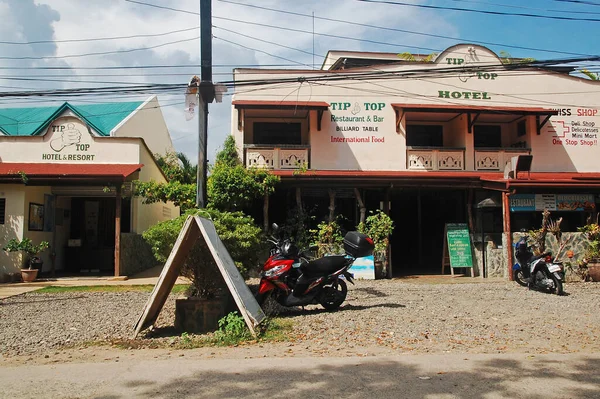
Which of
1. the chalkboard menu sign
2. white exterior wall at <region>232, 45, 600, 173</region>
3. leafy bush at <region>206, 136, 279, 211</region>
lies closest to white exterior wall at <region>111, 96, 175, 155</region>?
white exterior wall at <region>232, 45, 600, 173</region>

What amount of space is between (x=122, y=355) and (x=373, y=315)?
161 inches

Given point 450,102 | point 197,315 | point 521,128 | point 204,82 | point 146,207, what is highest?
point 450,102

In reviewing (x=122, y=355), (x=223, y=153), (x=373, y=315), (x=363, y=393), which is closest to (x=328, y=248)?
(x=223, y=153)

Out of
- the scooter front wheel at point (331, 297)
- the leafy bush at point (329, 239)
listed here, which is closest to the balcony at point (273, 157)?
the leafy bush at point (329, 239)

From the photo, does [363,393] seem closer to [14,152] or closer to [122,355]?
[122,355]

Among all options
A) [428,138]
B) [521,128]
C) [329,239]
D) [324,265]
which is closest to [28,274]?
[329,239]

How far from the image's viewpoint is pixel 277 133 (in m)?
18.4

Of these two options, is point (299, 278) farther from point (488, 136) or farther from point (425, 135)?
point (488, 136)

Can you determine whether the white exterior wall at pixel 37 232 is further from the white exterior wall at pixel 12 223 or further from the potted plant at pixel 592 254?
the potted plant at pixel 592 254

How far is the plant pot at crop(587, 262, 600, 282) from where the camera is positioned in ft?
45.4

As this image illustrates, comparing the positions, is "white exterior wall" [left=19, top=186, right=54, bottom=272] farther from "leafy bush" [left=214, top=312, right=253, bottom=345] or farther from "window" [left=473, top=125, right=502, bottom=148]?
"window" [left=473, top=125, right=502, bottom=148]

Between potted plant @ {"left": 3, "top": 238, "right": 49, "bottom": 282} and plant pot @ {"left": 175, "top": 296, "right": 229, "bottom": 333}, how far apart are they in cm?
888

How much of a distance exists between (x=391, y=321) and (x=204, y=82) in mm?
6625

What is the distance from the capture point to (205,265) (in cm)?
835
